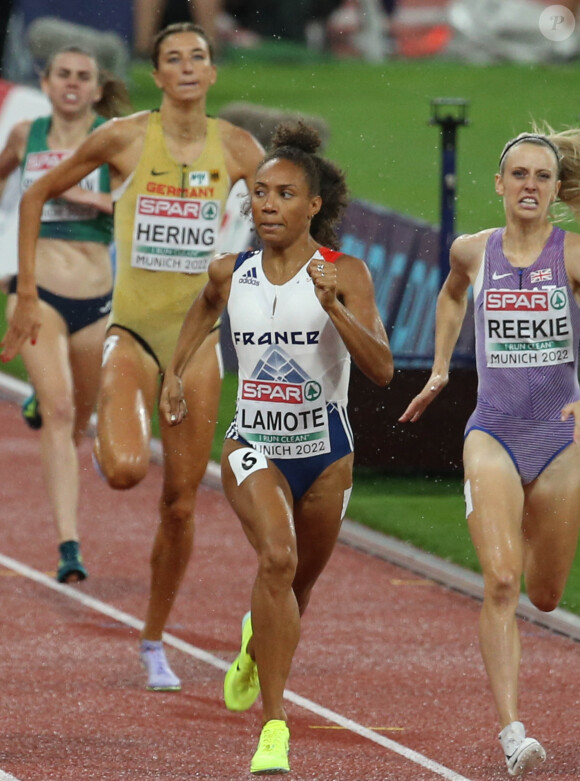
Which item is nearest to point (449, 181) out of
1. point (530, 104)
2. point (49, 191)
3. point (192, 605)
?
point (192, 605)

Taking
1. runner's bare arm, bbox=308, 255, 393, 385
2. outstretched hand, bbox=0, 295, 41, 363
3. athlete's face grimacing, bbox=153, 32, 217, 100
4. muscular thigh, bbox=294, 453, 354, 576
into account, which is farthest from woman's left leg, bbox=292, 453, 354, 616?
athlete's face grimacing, bbox=153, 32, 217, 100

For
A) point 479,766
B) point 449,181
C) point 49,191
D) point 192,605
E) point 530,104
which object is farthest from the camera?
point 530,104

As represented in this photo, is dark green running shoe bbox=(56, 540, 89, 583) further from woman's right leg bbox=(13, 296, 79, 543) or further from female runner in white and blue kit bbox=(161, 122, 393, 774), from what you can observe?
female runner in white and blue kit bbox=(161, 122, 393, 774)

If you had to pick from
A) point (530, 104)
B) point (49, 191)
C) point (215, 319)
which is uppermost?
point (530, 104)

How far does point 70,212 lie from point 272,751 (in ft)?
12.7

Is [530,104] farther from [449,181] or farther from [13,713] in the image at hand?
[13,713]

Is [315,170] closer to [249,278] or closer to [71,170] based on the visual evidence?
[249,278]

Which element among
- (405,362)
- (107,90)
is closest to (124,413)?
(107,90)

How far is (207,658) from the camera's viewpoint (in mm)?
8188

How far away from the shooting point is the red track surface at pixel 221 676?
6.65m

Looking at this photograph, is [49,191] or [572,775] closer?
[572,775]

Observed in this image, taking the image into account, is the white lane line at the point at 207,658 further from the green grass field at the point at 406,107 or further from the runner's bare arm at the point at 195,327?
the green grass field at the point at 406,107

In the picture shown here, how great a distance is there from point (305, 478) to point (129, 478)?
83 cm

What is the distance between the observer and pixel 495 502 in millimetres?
6430
